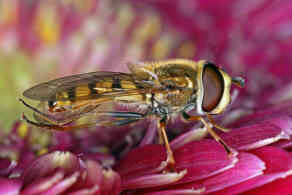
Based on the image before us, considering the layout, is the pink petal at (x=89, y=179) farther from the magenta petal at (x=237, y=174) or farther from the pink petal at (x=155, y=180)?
the magenta petal at (x=237, y=174)

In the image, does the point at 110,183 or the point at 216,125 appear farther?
the point at 216,125

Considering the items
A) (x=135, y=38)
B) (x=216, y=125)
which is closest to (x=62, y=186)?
(x=216, y=125)

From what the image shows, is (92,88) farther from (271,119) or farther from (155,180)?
(271,119)

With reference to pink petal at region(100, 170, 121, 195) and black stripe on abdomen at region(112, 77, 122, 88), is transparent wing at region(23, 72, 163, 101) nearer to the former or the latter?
black stripe on abdomen at region(112, 77, 122, 88)

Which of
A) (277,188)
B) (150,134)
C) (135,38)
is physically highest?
(135,38)

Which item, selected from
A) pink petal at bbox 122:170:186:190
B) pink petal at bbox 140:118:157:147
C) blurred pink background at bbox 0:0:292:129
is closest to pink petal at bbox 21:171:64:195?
pink petal at bbox 122:170:186:190

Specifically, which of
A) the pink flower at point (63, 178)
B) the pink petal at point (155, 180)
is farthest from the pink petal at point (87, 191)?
the pink petal at point (155, 180)

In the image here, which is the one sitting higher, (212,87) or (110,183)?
(212,87)
